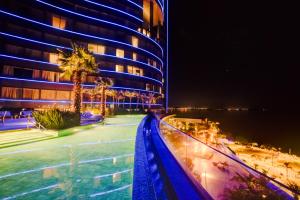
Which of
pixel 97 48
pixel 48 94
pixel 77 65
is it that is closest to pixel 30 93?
pixel 48 94

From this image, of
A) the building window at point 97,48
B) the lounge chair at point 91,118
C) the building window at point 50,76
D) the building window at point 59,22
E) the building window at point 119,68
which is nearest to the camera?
the lounge chair at point 91,118

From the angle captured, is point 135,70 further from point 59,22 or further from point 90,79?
point 59,22

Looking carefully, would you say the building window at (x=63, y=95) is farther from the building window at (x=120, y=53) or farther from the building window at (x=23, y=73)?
the building window at (x=120, y=53)

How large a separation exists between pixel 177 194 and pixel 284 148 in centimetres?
5870

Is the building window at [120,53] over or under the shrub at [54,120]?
over

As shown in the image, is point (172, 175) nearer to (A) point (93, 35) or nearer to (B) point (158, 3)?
(A) point (93, 35)

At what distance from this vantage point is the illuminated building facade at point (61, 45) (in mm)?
33656

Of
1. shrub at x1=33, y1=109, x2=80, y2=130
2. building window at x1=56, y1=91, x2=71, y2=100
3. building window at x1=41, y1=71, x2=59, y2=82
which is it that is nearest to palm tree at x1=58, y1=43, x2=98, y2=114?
shrub at x1=33, y1=109, x2=80, y2=130

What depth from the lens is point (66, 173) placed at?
5.21 metres

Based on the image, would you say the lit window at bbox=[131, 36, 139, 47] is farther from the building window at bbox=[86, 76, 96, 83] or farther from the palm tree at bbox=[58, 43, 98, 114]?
the palm tree at bbox=[58, 43, 98, 114]

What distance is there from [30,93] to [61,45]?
431 inches

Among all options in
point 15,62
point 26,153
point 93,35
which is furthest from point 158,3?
point 26,153

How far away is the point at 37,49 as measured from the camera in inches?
1444

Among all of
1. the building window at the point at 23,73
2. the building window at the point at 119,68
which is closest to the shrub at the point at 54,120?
the building window at the point at 23,73
